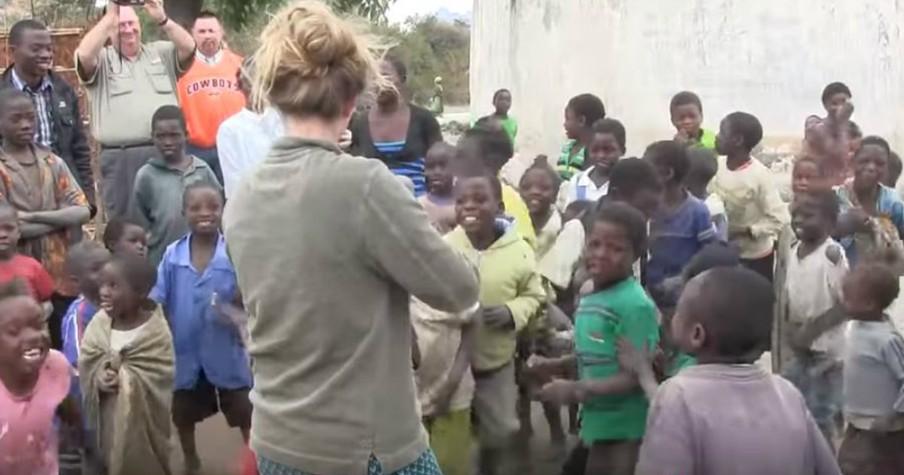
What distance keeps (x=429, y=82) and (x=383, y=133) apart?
23029 mm

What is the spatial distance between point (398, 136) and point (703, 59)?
455 cm

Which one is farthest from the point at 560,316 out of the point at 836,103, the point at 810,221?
the point at 836,103

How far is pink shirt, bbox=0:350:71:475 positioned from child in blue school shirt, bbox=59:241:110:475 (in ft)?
2.51

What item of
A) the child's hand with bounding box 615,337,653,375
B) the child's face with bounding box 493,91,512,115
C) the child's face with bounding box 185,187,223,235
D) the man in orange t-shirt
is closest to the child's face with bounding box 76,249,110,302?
the child's face with bounding box 185,187,223,235

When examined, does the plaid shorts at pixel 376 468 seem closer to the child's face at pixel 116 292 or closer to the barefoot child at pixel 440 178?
the child's face at pixel 116 292

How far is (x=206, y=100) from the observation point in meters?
7.07

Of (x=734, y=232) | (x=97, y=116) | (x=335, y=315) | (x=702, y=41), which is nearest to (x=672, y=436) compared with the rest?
(x=335, y=315)

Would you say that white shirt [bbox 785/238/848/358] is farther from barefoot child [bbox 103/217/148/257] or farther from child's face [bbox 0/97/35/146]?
child's face [bbox 0/97/35/146]

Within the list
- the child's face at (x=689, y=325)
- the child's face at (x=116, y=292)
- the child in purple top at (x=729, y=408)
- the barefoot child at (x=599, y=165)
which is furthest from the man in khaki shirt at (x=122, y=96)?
the child in purple top at (x=729, y=408)

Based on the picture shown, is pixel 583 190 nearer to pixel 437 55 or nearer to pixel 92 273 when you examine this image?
pixel 92 273

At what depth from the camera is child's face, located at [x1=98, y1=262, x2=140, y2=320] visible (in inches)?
194

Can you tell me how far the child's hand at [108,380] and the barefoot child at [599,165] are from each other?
2201 millimetres

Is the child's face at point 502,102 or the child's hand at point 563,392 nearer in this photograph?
the child's hand at point 563,392

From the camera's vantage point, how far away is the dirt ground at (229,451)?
5.67 m
